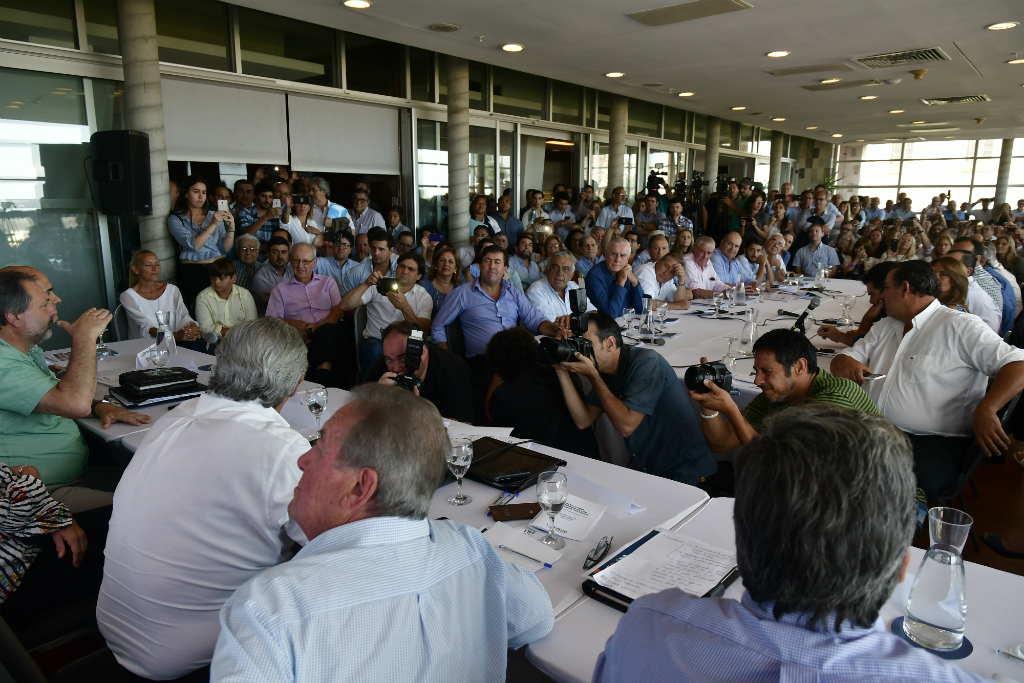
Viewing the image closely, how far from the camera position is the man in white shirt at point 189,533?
4.61ft

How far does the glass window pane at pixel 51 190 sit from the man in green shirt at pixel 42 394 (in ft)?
10.2

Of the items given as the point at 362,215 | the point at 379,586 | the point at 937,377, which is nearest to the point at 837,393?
the point at 937,377

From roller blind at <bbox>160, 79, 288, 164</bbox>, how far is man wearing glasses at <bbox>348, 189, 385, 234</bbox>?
83 centimetres

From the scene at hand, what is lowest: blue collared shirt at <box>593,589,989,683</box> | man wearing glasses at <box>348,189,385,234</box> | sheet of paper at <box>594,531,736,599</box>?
sheet of paper at <box>594,531,736,599</box>

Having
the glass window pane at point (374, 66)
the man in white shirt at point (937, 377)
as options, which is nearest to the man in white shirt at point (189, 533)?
the man in white shirt at point (937, 377)

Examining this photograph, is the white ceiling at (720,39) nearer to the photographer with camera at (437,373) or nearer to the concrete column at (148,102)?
the concrete column at (148,102)

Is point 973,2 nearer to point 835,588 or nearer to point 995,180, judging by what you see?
point 835,588

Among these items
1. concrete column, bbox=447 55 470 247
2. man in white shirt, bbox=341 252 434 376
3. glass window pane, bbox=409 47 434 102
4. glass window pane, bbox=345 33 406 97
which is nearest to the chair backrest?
man in white shirt, bbox=341 252 434 376

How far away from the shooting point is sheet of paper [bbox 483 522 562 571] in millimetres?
1525

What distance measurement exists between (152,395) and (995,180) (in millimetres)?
24204

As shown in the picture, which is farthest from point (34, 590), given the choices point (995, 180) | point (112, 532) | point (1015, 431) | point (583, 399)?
point (995, 180)

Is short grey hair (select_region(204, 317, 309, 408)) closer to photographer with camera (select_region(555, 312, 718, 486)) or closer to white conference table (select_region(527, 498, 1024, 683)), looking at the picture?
white conference table (select_region(527, 498, 1024, 683))

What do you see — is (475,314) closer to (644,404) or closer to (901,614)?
Result: (644,404)

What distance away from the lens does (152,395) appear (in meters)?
2.79
